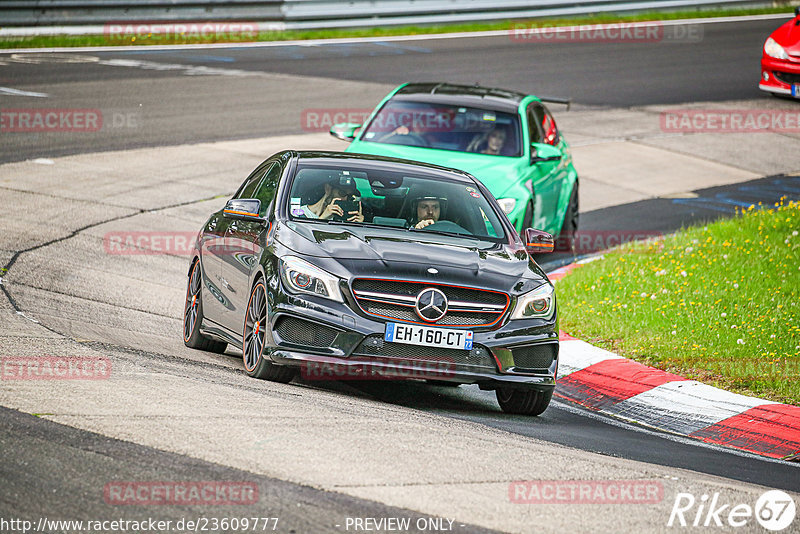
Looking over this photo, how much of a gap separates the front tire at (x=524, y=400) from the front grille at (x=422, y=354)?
0.45 metres

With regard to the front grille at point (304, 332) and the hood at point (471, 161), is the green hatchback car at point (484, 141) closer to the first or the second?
the hood at point (471, 161)

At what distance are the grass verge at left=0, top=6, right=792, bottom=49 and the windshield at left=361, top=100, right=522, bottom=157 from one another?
1441 cm

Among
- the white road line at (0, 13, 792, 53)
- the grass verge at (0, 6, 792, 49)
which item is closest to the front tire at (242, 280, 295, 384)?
the white road line at (0, 13, 792, 53)

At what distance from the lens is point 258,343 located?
26.3ft

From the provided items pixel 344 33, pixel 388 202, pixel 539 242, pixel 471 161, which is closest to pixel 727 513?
pixel 539 242

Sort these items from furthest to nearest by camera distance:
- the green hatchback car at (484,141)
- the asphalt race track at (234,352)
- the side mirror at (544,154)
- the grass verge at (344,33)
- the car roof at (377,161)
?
the grass verge at (344,33) → the side mirror at (544,154) → the green hatchback car at (484,141) → the car roof at (377,161) → the asphalt race track at (234,352)

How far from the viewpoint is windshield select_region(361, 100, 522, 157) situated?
1348cm

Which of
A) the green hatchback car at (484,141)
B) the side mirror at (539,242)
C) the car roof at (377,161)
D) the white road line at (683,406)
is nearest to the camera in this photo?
the white road line at (683,406)

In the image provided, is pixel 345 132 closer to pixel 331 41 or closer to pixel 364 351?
pixel 364 351

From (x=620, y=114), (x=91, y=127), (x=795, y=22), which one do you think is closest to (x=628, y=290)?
(x=795, y=22)

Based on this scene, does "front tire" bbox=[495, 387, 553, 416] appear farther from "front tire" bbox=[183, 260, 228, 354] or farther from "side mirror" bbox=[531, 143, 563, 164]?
"side mirror" bbox=[531, 143, 563, 164]

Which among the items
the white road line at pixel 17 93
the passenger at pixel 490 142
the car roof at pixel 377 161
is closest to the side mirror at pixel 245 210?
the car roof at pixel 377 161

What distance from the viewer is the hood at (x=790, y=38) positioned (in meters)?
17.9

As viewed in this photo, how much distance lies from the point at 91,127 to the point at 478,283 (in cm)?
1252
